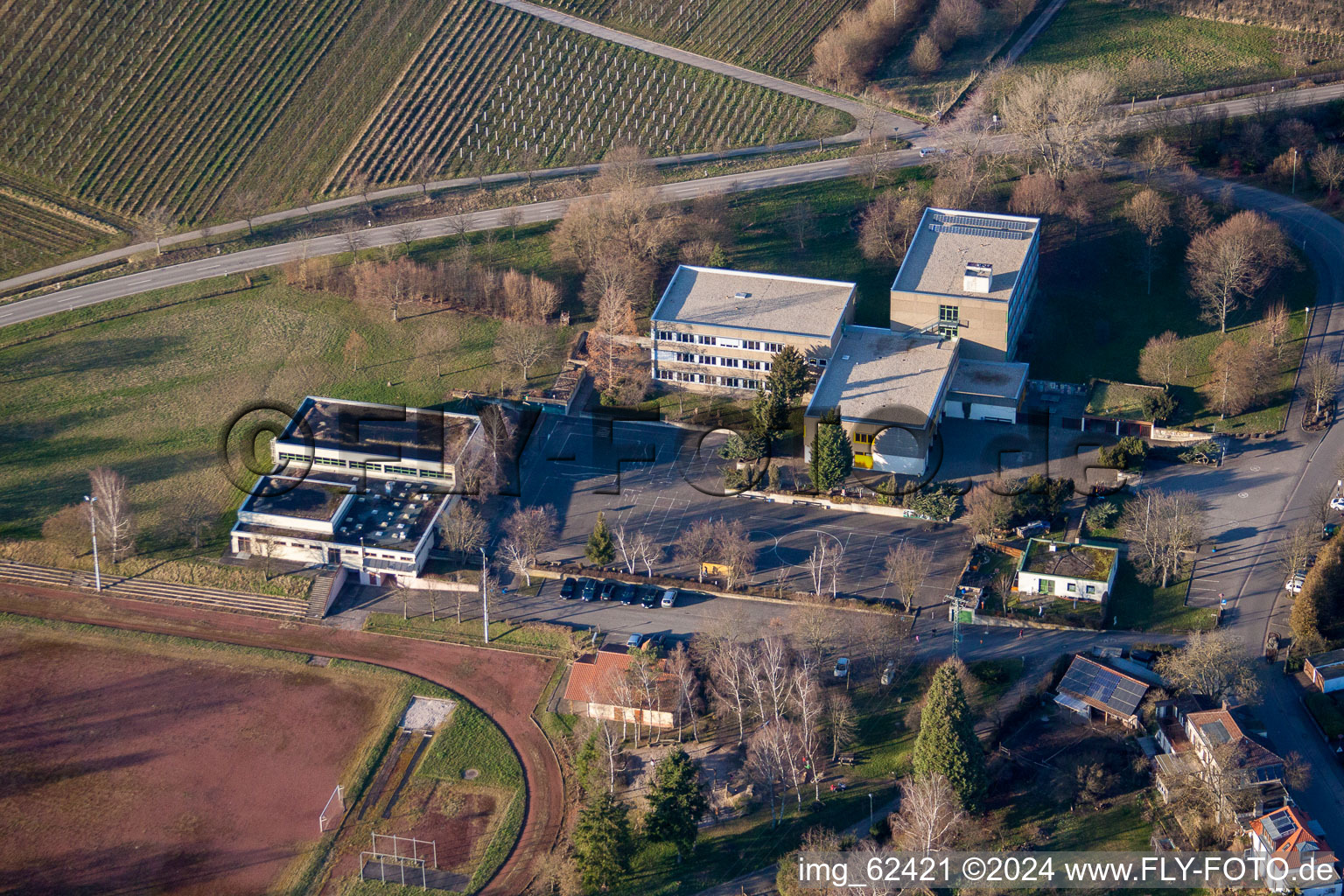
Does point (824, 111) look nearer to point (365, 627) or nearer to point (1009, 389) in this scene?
point (1009, 389)

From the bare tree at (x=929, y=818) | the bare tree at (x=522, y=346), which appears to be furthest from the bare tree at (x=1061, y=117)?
the bare tree at (x=929, y=818)

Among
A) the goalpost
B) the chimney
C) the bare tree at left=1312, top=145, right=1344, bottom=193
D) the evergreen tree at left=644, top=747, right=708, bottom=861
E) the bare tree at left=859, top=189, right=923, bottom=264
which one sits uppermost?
the bare tree at left=1312, top=145, right=1344, bottom=193

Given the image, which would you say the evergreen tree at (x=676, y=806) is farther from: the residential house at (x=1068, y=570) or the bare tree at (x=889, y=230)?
the bare tree at (x=889, y=230)

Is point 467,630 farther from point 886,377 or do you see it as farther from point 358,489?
point 886,377

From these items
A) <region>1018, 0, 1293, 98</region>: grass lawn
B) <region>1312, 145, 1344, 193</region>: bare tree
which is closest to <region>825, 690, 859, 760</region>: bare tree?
<region>1312, 145, 1344, 193</region>: bare tree

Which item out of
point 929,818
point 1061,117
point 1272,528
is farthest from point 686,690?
point 1061,117

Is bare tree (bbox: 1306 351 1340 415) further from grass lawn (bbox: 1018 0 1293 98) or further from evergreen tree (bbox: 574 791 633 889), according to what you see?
evergreen tree (bbox: 574 791 633 889)

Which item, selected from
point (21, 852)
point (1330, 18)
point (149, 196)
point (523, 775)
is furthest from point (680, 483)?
point (1330, 18)
